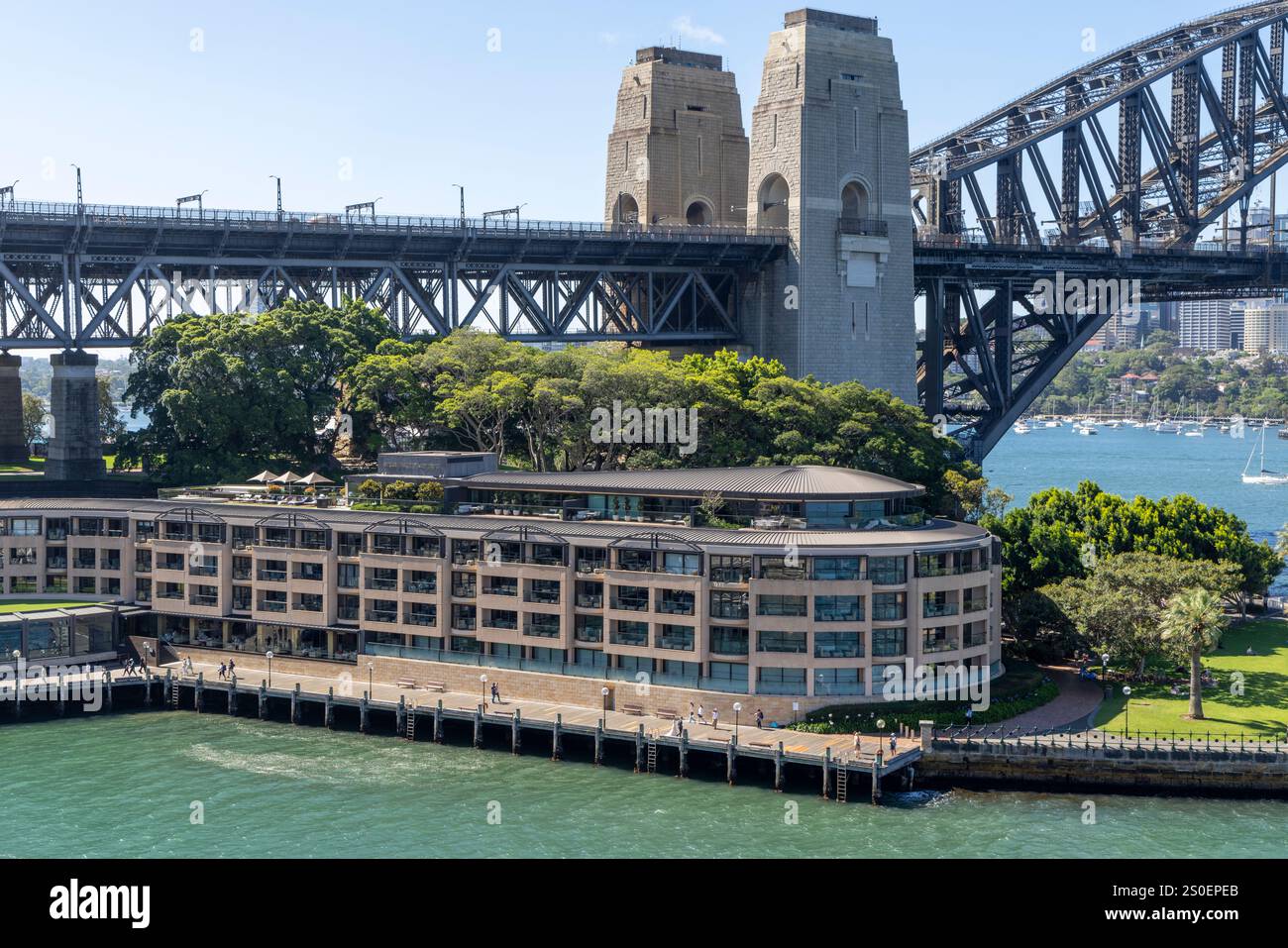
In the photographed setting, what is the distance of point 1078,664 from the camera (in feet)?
257

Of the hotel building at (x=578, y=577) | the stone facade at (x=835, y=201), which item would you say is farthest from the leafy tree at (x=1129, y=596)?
the stone facade at (x=835, y=201)

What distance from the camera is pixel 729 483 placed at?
242ft

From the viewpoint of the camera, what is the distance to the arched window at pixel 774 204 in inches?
4653

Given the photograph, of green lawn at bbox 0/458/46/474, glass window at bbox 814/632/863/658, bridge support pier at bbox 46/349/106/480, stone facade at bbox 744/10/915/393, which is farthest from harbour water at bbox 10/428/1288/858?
stone facade at bbox 744/10/915/393

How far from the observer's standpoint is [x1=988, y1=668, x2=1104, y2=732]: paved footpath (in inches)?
2648

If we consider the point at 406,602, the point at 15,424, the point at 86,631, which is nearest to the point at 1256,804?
the point at 406,602

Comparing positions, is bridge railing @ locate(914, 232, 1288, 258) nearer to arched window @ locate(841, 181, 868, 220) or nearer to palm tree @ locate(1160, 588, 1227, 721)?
arched window @ locate(841, 181, 868, 220)

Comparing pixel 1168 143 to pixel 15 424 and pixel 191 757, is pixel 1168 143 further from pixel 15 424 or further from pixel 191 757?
pixel 191 757

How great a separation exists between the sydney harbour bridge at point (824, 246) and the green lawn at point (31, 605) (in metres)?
18.4

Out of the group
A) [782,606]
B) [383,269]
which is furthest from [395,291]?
[782,606]

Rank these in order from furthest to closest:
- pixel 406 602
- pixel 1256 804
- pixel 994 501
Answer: pixel 994 501 → pixel 406 602 → pixel 1256 804

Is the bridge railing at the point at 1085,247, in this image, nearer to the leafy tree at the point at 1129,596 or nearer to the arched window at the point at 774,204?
the arched window at the point at 774,204

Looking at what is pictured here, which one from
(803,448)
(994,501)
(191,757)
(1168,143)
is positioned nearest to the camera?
(191,757)

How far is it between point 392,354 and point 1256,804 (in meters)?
55.0
